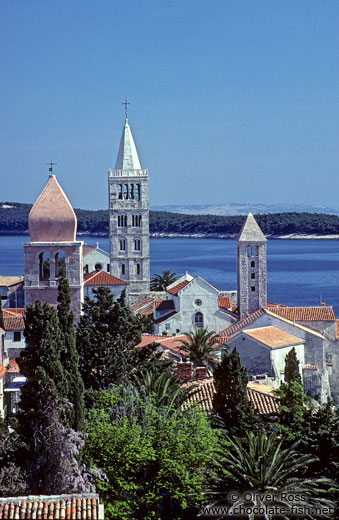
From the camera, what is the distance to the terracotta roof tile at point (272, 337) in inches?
1421

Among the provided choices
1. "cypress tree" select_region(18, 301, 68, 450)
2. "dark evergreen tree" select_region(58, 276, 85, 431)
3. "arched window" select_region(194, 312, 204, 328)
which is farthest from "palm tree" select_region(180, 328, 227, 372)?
"cypress tree" select_region(18, 301, 68, 450)

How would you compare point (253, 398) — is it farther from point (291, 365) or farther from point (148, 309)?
point (148, 309)

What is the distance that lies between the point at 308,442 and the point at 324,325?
1005 inches

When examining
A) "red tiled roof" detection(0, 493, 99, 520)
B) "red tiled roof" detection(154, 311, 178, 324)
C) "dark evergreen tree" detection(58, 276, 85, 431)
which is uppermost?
"dark evergreen tree" detection(58, 276, 85, 431)

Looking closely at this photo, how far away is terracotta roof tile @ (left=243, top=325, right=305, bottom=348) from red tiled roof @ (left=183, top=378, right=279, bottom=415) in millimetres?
9770

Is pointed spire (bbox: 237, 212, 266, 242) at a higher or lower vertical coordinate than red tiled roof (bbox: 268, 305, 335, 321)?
higher

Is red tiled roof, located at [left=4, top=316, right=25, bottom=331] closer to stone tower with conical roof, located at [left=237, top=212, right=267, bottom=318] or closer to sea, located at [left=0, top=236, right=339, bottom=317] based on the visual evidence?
stone tower with conical roof, located at [left=237, top=212, right=267, bottom=318]

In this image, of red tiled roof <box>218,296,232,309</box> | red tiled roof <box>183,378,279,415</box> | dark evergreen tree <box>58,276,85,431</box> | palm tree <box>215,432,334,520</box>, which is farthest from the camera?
red tiled roof <box>218,296,232,309</box>

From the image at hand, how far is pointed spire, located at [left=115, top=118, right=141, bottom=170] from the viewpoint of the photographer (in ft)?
231

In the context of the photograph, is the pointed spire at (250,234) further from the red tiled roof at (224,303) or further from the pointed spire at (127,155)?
the pointed spire at (127,155)

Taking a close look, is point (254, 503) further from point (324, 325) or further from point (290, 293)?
point (290, 293)

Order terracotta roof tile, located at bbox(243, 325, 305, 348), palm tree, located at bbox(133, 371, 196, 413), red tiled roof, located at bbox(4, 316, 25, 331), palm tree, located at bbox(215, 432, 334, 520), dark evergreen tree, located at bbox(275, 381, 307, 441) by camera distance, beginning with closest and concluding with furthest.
→ palm tree, located at bbox(215, 432, 334, 520)
dark evergreen tree, located at bbox(275, 381, 307, 441)
palm tree, located at bbox(133, 371, 196, 413)
terracotta roof tile, located at bbox(243, 325, 305, 348)
red tiled roof, located at bbox(4, 316, 25, 331)

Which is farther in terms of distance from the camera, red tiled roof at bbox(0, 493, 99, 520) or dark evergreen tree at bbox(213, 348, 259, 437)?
dark evergreen tree at bbox(213, 348, 259, 437)

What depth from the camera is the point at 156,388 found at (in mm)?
21969
